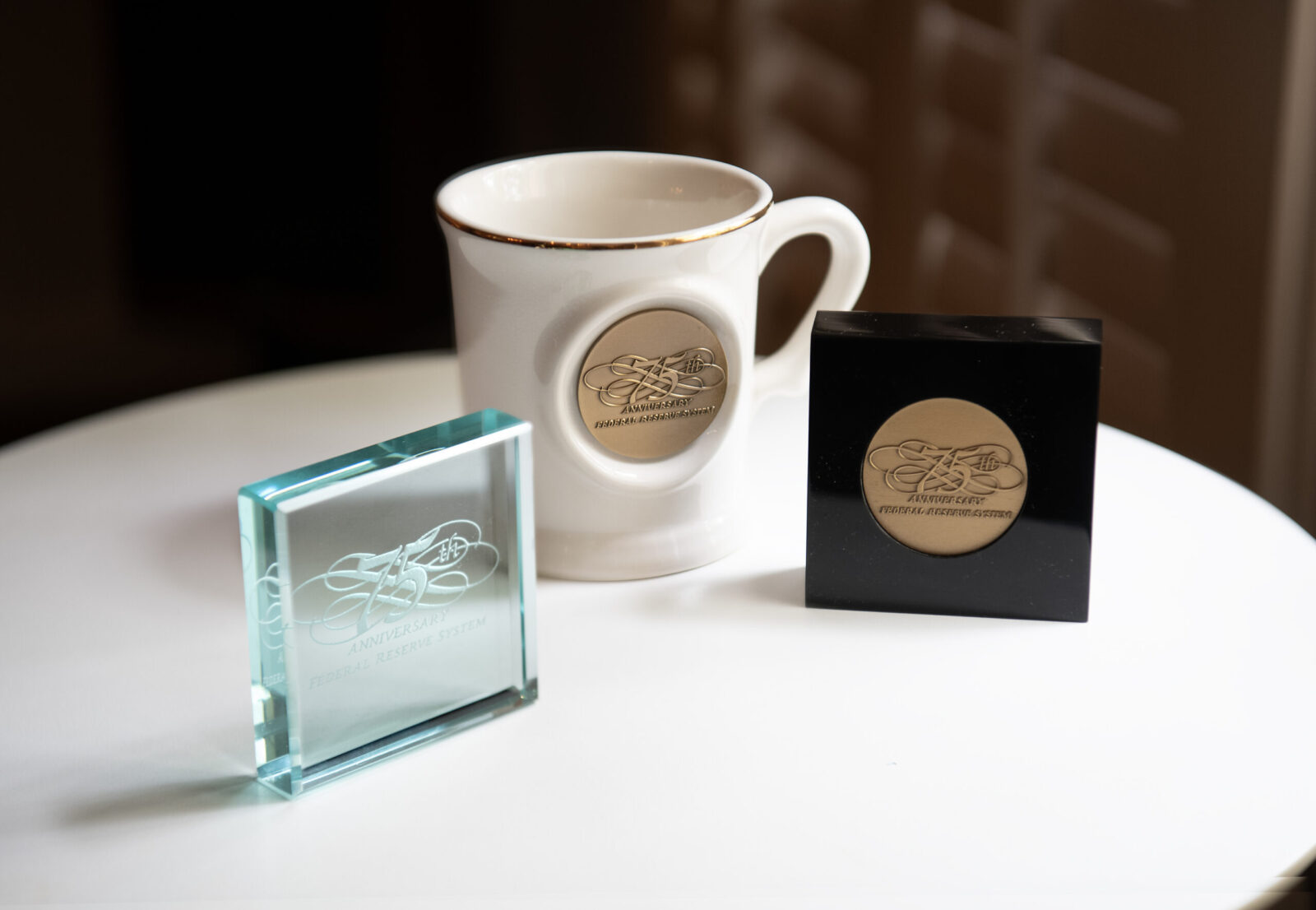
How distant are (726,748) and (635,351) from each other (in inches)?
6.6

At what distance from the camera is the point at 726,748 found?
47cm

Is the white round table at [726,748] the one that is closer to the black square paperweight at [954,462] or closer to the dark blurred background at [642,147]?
the black square paperweight at [954,462]

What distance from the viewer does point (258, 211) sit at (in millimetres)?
1493

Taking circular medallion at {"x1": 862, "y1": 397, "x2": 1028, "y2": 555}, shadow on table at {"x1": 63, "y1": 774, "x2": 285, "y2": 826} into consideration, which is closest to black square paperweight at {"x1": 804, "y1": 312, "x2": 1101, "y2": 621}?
circular medallion at {"x1": 862, "y1": 397, "x2": 1028, "y2": 555}

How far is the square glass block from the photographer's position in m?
0.42

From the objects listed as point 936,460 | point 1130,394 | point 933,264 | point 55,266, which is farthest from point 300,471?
point 933,264

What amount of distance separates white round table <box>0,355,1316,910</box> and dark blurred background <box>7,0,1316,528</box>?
1.83 feet

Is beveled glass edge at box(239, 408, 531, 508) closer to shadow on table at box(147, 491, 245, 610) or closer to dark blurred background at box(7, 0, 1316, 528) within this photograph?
shadow on table at box(147, 491, 245, 610)

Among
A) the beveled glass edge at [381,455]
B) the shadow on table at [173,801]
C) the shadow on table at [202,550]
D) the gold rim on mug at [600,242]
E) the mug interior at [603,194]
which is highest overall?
the mug interior at [603,194]

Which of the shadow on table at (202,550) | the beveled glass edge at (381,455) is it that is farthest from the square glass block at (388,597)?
the shadow on table at (202,550)

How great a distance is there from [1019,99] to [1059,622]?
38.1 inches

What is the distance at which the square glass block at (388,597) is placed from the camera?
42 centimetres

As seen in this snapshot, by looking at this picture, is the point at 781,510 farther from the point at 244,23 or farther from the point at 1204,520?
the point at 244,23

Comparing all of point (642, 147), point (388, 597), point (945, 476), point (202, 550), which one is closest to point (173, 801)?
point (388, 597)
